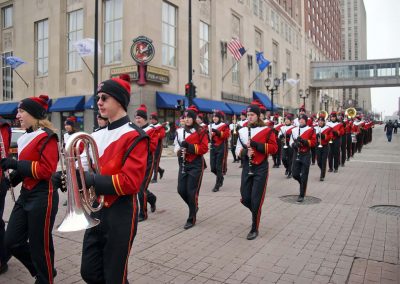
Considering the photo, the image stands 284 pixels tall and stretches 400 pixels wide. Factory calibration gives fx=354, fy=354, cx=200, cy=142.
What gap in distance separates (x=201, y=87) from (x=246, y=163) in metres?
23.0

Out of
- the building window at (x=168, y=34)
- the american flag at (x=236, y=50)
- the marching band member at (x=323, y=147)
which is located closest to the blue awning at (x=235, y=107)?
the american flag at (x=236, y=50)

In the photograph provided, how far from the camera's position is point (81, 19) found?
2564cm

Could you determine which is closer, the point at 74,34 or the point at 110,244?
the point at 110,244

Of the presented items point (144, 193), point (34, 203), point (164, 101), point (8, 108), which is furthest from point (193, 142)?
point (8, 108)

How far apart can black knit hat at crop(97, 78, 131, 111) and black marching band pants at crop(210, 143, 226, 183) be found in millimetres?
6990

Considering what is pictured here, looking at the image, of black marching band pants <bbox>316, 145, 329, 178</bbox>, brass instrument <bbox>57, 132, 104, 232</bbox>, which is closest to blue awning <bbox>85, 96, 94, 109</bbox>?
black marching band pants <bbox>316, 145, 329, 178</bbox>

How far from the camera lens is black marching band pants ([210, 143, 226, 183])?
9.79 m

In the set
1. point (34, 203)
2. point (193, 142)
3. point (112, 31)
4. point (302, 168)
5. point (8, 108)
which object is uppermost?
point (112, 31)

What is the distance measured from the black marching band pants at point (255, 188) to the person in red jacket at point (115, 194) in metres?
2.99

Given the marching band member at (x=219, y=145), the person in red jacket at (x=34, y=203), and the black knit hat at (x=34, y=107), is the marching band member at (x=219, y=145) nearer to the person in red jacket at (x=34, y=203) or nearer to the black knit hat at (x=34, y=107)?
the black knit hat at (x=34, y=107)

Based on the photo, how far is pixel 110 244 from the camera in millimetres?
2648

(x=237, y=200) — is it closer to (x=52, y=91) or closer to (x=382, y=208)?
(x=382, y=208)

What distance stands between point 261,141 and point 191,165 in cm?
129

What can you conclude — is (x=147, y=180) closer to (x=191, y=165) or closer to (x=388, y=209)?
(x=191, y=165)
